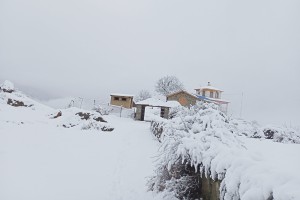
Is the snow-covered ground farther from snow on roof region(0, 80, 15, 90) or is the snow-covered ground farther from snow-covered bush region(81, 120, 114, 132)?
snow on roof region(0, 80, 15, 90)

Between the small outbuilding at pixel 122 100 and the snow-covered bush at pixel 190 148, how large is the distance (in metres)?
38.9

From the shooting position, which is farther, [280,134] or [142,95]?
[142,95]

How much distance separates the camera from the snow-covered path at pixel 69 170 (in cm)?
566

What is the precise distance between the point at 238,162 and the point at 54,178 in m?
4.87

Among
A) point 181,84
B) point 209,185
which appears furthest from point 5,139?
point 181,84

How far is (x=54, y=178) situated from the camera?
654cm

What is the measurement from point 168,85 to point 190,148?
53801 millimetres

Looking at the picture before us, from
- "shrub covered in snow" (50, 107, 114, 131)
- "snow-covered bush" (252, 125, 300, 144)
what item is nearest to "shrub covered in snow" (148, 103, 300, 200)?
"snow-covered bush" (252, 125, 300, 144)

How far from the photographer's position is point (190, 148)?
4746 mm

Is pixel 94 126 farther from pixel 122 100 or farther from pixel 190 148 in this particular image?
pixel 122 100

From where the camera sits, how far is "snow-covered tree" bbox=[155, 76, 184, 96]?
190 feet

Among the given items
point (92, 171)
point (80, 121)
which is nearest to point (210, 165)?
point (92, 171)

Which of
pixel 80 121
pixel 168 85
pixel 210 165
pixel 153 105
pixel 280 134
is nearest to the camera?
pixel 210 165

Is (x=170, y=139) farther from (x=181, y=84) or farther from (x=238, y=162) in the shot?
(x=181, y=84)
